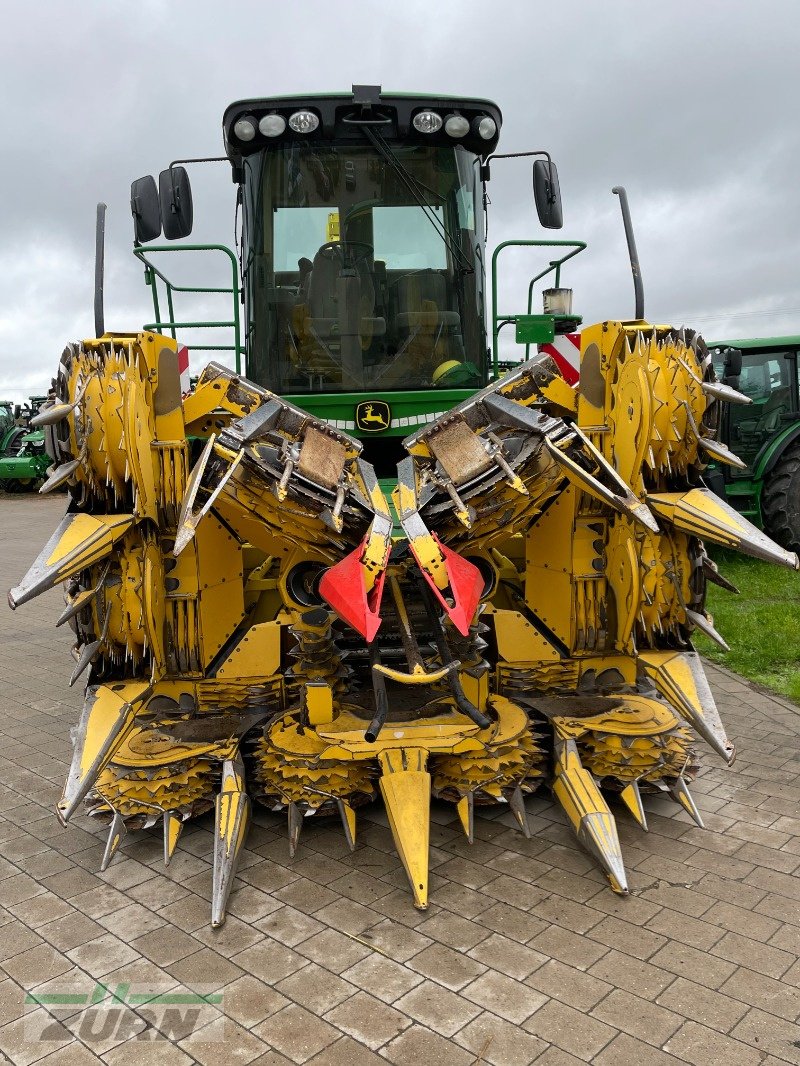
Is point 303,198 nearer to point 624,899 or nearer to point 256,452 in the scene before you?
point 256,452

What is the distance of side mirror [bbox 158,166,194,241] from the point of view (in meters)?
4.20

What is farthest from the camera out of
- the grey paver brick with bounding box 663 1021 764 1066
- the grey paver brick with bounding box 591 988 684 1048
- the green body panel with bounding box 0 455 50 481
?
the green body panel with bounding box 0 455 50 481

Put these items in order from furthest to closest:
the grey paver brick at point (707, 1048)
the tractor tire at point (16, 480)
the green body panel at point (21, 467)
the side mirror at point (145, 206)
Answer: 1. the tractor tire at point (16, 480)
2. the green body panel at point (21, 467)
3. the side mirror at point (145, 206)
4. the grey paver brick at point (707, 1048)

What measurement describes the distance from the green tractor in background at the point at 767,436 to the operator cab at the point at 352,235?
573cm

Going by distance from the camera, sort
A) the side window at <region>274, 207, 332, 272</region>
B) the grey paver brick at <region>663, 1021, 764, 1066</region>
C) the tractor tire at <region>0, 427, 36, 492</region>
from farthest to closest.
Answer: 1. the tractor tire at <region>0, 427, 36, 492</region>
2. the side window at <region>274, 207, 332, 272</region>
3. the grey paver brick at <region>663, 1021, 764, 1066</region>

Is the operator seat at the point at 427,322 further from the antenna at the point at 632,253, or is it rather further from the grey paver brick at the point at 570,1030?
the grey paver brick at the point at 570,1030

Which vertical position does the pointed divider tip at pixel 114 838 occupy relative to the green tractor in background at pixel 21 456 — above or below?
below

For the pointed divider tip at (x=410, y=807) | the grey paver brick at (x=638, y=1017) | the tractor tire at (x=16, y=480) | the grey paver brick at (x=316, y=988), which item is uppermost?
the tractor tire at (x=16, y=480)

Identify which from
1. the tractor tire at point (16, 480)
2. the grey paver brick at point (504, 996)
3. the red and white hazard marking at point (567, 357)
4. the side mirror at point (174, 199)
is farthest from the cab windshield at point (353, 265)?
the tractor tire at point (16, 480)

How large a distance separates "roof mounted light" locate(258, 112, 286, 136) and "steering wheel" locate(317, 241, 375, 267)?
0.56 m

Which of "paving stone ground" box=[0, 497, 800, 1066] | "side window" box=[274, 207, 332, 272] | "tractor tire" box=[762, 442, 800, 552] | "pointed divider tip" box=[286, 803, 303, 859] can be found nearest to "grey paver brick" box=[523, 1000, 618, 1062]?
"paving stone ground" box=[0, 497, 800, 1066]

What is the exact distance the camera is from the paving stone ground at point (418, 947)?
8.07ft

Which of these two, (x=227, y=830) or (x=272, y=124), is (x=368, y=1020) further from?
(x=272, y=124)

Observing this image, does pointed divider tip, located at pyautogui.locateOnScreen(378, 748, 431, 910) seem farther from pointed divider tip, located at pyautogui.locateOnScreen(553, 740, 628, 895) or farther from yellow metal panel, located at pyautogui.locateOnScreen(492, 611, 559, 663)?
yellow metal panel, located at pyautogui.locateOnScreen(492, 611, 559, 663)
